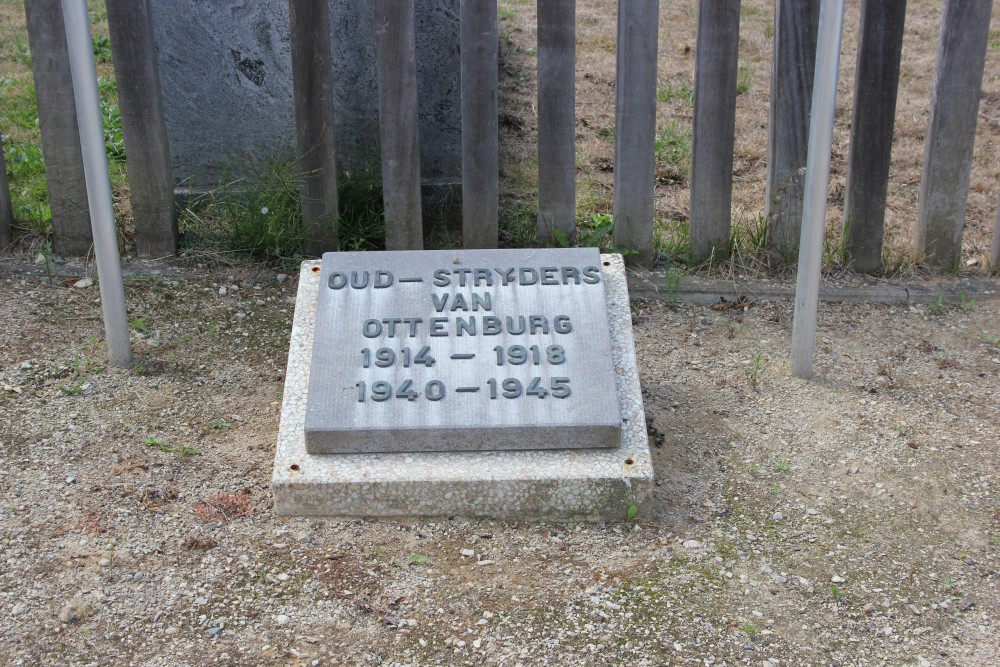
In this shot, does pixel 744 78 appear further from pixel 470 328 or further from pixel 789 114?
pixel 470 328

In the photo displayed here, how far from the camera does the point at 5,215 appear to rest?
4.35 metres

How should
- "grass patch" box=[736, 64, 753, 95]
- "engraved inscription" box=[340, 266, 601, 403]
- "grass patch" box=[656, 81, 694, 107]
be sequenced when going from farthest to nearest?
"grass patch" box=[736, 64, 753, 95]
"grass patch" box=[656, 81, 694, 107]
"engraved inscription" box=[340, 266, 601, 403]

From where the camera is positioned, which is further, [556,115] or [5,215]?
[5,215]

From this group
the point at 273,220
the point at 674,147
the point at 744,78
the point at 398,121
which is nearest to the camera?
the point at 398,121

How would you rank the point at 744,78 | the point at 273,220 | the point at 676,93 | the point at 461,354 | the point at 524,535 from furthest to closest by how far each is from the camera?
the point at 744,78
the point at 676,93
the point at 273,220
the point at 461,354
the point at 524,535

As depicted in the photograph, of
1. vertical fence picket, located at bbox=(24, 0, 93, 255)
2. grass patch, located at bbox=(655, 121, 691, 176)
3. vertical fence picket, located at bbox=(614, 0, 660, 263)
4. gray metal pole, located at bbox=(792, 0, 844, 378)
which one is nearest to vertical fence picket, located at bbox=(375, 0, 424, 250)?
vertical fence picket, located at bbox=(614, 0, 660, 263)

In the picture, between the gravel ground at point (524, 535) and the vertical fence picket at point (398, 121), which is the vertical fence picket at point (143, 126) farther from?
the vertical fence picket at point (398, 121)

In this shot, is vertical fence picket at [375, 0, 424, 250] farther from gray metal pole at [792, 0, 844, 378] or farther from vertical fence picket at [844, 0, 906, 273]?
vertical fence picket at [844, 0, 906, 273]

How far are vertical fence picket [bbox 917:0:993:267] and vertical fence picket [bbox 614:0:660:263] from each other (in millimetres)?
1134

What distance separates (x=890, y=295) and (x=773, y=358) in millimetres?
789

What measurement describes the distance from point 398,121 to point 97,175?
A: 119 centimetres

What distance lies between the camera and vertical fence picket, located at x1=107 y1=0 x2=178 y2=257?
157 inches

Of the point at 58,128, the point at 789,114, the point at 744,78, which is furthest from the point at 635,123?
the point at 744,78

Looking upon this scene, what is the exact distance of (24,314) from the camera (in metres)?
4.00
